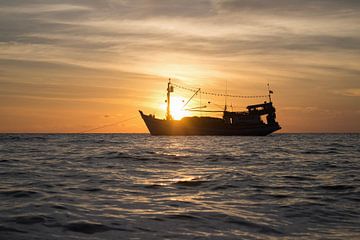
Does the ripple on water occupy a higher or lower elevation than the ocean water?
higher

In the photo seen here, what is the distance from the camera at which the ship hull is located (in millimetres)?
107562

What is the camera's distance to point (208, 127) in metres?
108

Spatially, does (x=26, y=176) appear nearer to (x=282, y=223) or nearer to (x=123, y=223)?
(x=123, y=223)

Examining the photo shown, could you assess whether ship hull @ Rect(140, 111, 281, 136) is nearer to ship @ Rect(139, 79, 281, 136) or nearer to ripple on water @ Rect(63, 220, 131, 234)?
ship @ Rect(139, 79, 281, 136)

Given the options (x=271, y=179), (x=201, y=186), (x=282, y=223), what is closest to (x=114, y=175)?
(x=201, y=186)

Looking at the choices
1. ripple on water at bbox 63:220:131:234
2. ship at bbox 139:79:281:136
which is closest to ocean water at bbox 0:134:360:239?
ripple on water at bbox 63:220:131:234

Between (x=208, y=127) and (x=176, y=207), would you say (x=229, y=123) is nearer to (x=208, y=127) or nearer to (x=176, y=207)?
(x=208, y=127)

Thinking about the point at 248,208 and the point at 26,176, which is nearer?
the point at 248,208

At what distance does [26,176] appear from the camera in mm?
13719

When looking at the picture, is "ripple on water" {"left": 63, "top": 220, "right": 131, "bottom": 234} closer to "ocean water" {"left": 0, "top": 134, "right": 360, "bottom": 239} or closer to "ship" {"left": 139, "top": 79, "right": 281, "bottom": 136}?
"ocean water" {"left": 0, "top": 134, "right": 360, "bottom": 239}

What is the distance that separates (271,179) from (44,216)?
352 inches

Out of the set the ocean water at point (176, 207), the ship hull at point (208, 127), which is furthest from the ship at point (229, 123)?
the ocean water at point (176, 207)

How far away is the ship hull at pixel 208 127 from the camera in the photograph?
353 ft

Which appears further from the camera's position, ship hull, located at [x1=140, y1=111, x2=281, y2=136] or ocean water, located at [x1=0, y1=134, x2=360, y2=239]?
ship hull, located at [x1=140, y1=111, x2=281, y2=136]
